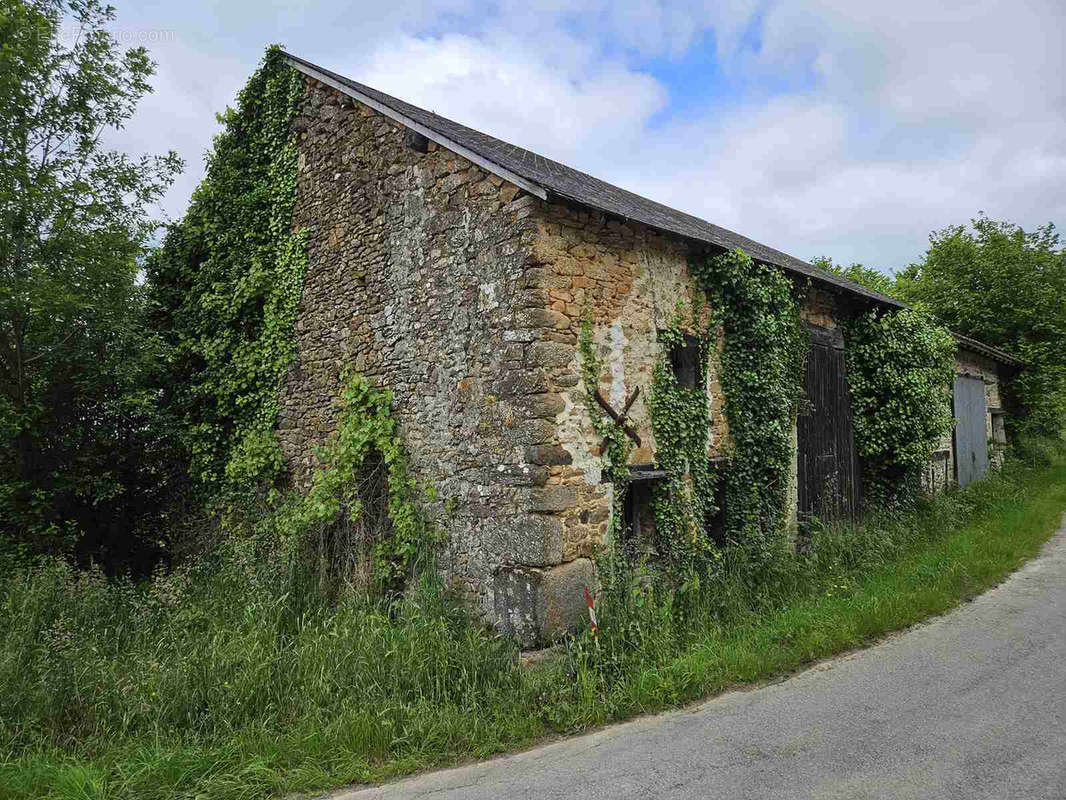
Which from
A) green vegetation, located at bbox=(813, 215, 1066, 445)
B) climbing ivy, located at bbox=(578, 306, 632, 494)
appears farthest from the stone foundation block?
green vegetation, located at bbox=(813, 215, 1066, 445)

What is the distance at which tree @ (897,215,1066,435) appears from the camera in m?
16.9

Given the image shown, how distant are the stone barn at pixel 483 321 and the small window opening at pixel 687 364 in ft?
0.24

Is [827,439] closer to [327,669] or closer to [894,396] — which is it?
[894,396]

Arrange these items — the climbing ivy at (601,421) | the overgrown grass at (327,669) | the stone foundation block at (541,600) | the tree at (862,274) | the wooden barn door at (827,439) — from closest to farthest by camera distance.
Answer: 1. the overgrown grass at (327,669)
2. the stone foundation block at (541,600)
3. the climbing ivy at (601,421)
4. the wooden barn door at (827,439)
5. the tree at (862,274)

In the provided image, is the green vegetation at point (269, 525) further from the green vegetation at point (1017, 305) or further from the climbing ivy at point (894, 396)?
the green vegetation at point (1017, 305)

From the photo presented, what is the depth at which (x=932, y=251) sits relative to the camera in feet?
65.5

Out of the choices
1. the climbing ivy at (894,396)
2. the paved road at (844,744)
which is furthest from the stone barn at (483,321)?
the climbing ivy at (894,396)

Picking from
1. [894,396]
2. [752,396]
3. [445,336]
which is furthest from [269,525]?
[894,396]

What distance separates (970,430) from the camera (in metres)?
14.6

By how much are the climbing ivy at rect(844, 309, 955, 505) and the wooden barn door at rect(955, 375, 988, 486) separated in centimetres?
379

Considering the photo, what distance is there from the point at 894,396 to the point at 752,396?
366cm

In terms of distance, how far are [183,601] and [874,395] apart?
10.1 meters

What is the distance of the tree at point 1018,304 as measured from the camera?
16.9 metres

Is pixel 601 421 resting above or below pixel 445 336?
below
